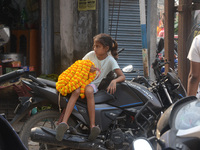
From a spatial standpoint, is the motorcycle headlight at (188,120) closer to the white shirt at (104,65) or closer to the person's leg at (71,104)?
the person's leg at (71,104)

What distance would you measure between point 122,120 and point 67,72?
2.84ft

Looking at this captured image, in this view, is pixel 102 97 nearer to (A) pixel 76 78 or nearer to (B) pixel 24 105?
(A) pixel 76 78

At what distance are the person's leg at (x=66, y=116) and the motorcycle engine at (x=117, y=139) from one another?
534mm

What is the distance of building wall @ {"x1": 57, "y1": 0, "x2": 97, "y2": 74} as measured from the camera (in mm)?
7961

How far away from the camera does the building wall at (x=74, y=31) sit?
796 centimetres

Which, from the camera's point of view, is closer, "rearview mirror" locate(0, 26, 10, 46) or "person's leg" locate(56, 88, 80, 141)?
"person's leg" locate(56, 88, 80, 141)

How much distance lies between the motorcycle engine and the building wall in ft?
12.1

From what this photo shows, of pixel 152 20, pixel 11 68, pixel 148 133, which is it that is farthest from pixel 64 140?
pixel 152 20

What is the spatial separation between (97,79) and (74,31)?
3.31 metres

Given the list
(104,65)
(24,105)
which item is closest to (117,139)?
(104,65)

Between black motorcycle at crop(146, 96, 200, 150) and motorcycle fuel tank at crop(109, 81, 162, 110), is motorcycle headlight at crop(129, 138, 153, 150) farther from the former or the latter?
motorcycle fuel tank at crop(109, 81, 162, 110)

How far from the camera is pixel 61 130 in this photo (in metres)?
4.32

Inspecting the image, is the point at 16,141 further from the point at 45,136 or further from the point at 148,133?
the point at 148,133

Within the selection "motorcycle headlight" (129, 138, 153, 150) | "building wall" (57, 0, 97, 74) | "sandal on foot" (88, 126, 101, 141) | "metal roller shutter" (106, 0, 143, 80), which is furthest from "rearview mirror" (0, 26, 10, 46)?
"motorcycle headlight" (129, 138, 153, 150)
